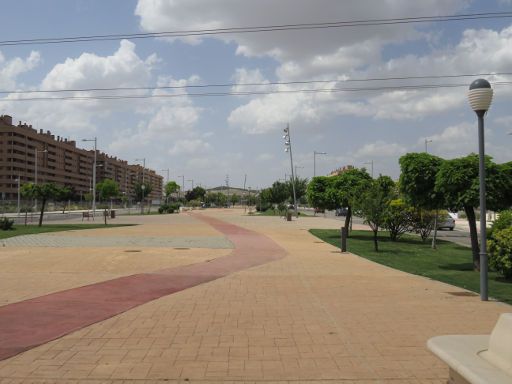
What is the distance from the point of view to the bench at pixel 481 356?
354cm

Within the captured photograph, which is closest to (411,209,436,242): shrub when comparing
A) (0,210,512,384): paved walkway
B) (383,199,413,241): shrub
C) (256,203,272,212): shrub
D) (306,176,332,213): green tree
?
(383,199,413,241): shrub

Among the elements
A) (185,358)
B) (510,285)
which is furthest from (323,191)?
(185,358)

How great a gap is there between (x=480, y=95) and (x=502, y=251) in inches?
161

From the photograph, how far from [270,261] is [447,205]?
17.4 ft

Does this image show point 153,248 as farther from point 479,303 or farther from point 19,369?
point 19,369

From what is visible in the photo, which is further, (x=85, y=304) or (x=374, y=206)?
(x=374, y=206)

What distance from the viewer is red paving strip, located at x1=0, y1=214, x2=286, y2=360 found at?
6.34 meters

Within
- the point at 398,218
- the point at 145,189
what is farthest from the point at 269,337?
the point at 145,189

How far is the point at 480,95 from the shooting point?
872 cm

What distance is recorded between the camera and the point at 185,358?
541 centimetres

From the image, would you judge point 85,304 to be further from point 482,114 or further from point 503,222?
point 503,222

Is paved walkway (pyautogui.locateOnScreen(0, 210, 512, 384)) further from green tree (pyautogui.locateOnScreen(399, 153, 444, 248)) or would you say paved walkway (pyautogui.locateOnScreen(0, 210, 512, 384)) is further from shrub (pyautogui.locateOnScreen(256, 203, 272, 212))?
shrub (pyautogui.locateOnScreen(256, 203, 272, 212))

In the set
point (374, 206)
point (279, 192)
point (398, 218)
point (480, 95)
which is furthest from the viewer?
point (279, 192)

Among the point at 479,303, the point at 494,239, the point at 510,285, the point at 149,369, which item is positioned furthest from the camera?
the point at 494,239
